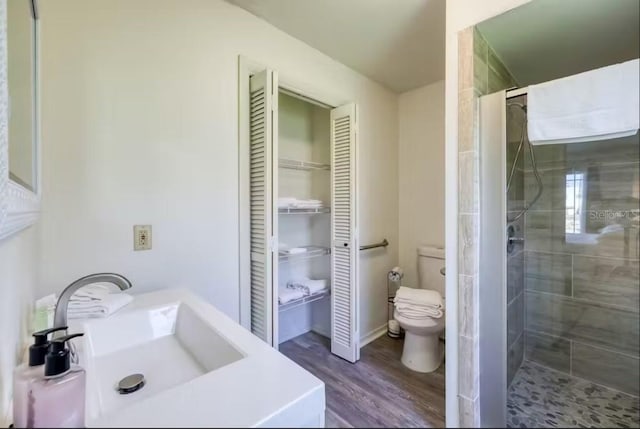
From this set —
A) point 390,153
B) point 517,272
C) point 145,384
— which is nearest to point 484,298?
point 517,272

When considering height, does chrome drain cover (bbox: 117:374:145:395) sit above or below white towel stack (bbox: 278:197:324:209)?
below

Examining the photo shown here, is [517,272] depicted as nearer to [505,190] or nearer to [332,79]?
[505,190]

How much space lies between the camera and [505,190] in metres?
1.05

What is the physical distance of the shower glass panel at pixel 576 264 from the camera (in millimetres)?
1260

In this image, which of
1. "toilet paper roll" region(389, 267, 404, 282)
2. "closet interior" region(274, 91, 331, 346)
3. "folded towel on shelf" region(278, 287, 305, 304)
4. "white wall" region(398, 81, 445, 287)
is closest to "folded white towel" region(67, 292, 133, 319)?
"folded towel on shelf" region(278, 287, 305, 304)

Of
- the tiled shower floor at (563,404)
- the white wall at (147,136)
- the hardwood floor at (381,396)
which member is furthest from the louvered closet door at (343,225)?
the tiled shower floor at (563,404)

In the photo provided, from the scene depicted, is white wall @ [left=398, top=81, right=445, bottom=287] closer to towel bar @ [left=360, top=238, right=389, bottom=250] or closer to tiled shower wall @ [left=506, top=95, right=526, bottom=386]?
towel bar @ [left=360, top=238, right=389, bottom=250]

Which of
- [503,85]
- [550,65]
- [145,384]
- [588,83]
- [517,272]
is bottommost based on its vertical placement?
[145,384]

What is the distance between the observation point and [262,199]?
5.16 feet

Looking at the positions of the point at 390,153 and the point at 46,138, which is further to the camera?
the point at 390,153

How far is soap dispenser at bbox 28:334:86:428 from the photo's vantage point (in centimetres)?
44

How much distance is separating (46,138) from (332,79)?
1.73 meters

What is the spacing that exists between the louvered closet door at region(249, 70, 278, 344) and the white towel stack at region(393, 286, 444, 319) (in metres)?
0.87

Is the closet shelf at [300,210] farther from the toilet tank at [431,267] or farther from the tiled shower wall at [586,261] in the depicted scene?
the tiled shower wall at [586,261]
